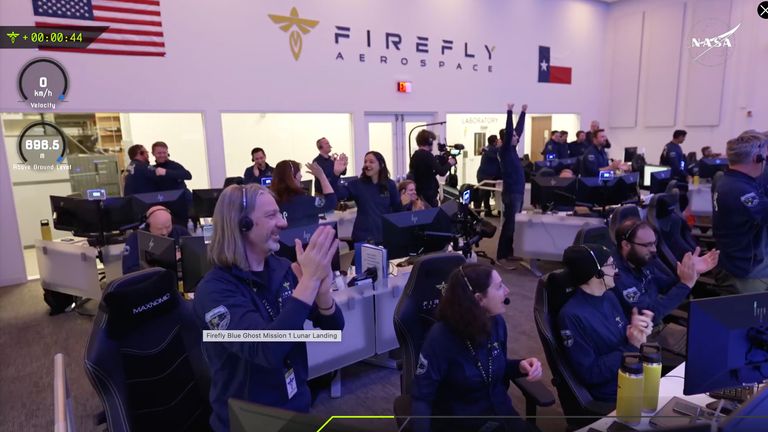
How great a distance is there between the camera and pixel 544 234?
548cm

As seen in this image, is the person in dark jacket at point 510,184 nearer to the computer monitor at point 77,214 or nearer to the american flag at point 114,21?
the computer monitor at point 77,214

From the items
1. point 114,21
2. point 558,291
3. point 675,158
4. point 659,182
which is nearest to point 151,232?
point 558,291

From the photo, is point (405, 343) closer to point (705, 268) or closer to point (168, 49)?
point (705, 268)

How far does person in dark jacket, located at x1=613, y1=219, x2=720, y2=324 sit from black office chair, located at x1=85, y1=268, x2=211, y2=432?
2107 mm

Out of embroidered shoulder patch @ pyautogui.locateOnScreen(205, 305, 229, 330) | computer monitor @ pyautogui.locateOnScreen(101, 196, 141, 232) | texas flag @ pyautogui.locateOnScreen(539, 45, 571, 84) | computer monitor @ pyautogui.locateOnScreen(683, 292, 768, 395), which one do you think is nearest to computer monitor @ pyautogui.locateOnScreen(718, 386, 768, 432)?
computer monitor @ pyautogui.locateOnScreen(683, 292, 768, 395)

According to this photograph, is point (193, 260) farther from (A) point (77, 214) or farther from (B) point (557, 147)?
(B) point (557, 147)

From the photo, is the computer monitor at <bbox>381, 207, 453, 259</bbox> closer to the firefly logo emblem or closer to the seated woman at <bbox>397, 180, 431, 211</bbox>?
the seated woman at <bbox>397, 180, 431, 211</bbox>

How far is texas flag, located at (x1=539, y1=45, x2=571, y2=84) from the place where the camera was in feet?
35.6

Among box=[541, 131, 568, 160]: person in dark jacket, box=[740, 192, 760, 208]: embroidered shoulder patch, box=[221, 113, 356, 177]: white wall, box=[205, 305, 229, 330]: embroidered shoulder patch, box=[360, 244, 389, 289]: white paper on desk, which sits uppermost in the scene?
box=[221, 113, 356, 177]: white wall

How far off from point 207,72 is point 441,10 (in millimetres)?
4690

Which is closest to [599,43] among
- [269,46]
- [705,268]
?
[269,46]

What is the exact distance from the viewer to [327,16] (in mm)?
7668

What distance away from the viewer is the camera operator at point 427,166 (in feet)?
19.3

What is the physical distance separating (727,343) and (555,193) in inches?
160
